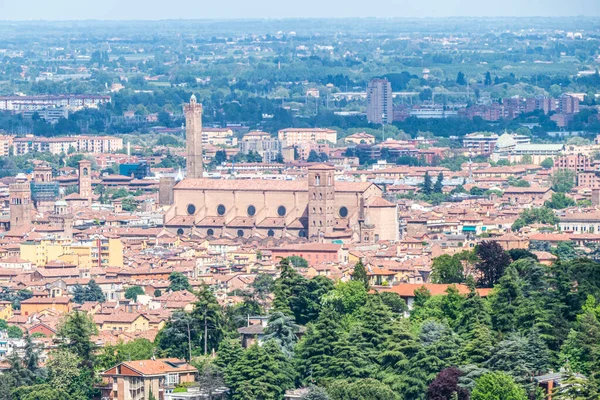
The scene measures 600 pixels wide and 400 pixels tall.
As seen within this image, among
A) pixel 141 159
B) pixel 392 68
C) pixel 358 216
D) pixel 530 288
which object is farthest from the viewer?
pixel 392 68

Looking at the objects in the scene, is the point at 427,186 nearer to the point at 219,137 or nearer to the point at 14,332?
the point at 219,137

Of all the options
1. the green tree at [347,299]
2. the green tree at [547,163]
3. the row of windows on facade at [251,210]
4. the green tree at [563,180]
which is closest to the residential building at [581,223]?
the row of windows on facade at [251,210]

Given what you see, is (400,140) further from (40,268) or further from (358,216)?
(40,268)

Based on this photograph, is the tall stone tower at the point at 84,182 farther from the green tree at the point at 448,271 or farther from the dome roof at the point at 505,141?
the green tree at the point at 448,271

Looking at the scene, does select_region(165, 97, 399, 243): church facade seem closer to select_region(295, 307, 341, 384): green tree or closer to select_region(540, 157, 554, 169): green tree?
select_region(295, 307, 341, 384): green tree

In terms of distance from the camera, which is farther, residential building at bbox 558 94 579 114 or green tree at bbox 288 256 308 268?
residential building at bbox 558 94 579 114

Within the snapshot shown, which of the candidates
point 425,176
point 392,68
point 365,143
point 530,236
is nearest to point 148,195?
point 425,176

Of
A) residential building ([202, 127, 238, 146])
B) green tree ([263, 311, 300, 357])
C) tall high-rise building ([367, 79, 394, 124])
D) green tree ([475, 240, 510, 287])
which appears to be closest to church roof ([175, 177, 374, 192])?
green tree ([475, 240, 510, 287])
